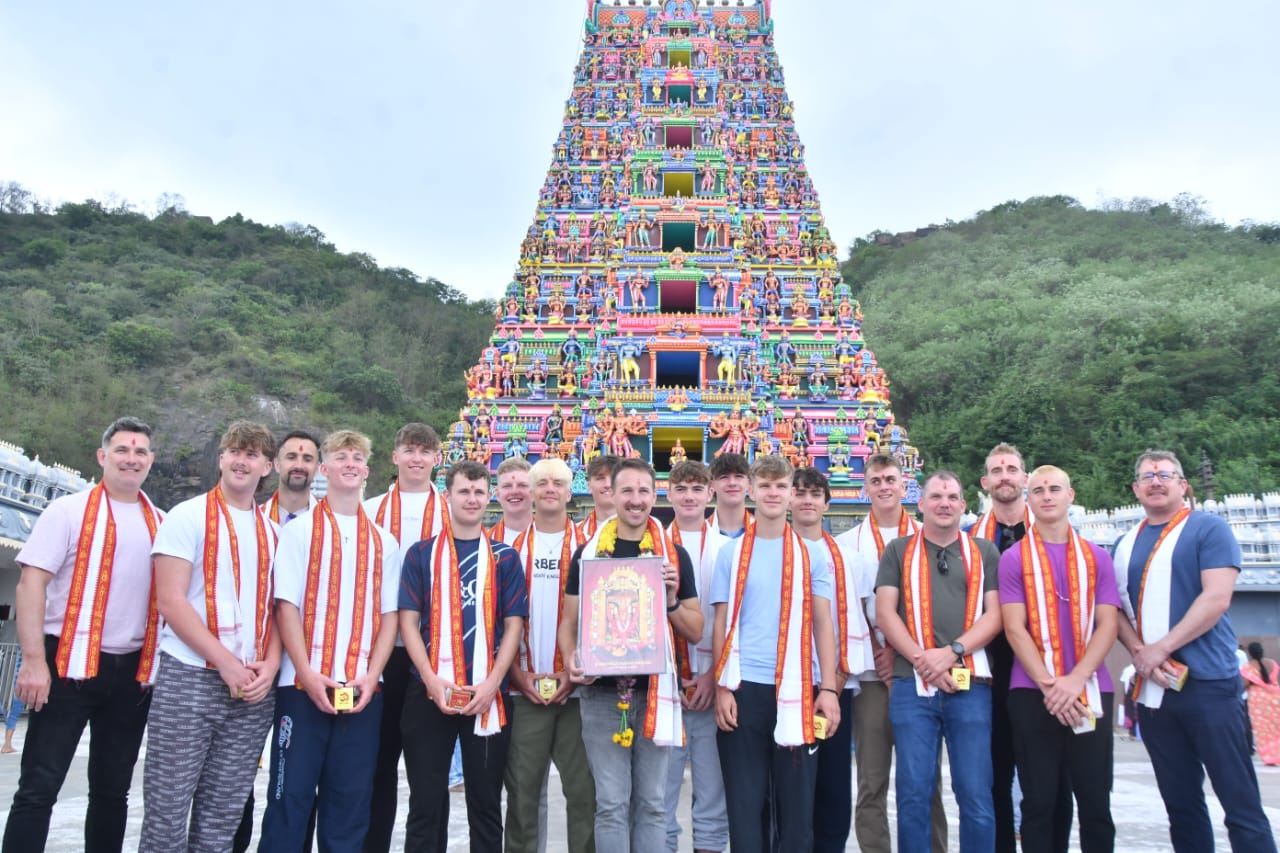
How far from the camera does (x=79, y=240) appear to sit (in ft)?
164

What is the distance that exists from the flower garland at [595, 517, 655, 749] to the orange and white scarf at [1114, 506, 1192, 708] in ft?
7.50

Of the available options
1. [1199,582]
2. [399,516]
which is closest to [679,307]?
[399,516]

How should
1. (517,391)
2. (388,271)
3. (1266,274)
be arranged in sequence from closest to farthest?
1. (517,391)
2. (1266,274)
3. (388,271)

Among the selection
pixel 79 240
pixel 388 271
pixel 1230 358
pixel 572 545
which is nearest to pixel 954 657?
pixel 572 545

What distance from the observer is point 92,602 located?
12.9 ft

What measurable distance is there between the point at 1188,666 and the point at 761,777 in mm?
1973

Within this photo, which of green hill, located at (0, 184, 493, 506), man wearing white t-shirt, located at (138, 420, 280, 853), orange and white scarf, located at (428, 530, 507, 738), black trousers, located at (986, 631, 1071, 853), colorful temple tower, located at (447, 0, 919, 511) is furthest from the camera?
green hill, located at (0, 184, 493, 506)

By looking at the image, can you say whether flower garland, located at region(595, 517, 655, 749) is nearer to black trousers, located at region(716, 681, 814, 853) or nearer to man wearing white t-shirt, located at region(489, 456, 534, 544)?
black trousers, located at region(716, 681, 814, 853)

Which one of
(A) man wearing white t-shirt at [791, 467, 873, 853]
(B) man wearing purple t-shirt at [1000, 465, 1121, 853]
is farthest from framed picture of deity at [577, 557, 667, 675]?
(B) man wearing purple t-shirt at [1000, 465, 1121, 853]

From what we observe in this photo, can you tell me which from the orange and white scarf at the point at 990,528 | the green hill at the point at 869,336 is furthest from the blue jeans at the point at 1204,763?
the green hill at the point at 869,336

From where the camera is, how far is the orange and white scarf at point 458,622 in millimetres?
4062

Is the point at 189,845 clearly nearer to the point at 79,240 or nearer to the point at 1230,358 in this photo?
the point at 1230,358

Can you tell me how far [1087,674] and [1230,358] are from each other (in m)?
32.2

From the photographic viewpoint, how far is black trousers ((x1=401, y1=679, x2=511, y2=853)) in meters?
3.97
